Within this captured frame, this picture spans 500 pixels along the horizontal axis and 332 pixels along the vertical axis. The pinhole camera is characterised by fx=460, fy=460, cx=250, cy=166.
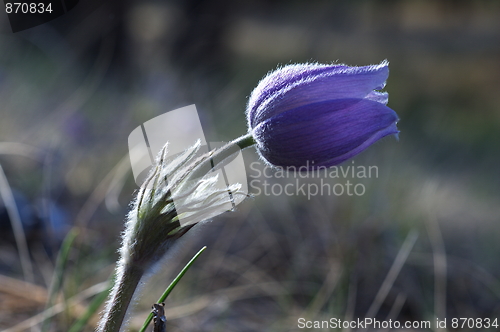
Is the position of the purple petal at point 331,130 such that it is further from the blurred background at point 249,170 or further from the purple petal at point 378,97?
the blurred background at point 249,170

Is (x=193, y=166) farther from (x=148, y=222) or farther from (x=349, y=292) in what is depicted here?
(x=349, y=292)

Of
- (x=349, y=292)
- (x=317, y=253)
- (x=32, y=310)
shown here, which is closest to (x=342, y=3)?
(x=317, y=253)

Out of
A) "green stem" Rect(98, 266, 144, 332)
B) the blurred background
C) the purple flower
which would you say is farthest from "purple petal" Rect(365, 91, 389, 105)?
"green stem" Rect(98, 266, 144, 332)

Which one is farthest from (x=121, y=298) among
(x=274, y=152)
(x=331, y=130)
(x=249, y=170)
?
(x=249, y=170)

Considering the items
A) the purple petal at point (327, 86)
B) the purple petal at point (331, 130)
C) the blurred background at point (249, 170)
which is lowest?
the blurred background at point (249, 170)

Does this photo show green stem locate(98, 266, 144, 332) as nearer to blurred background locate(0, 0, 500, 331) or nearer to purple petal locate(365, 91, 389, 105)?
blurred background locate(0, 0, 500, 331)

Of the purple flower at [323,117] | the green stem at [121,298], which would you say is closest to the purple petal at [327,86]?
the purple flower at [323,117]
